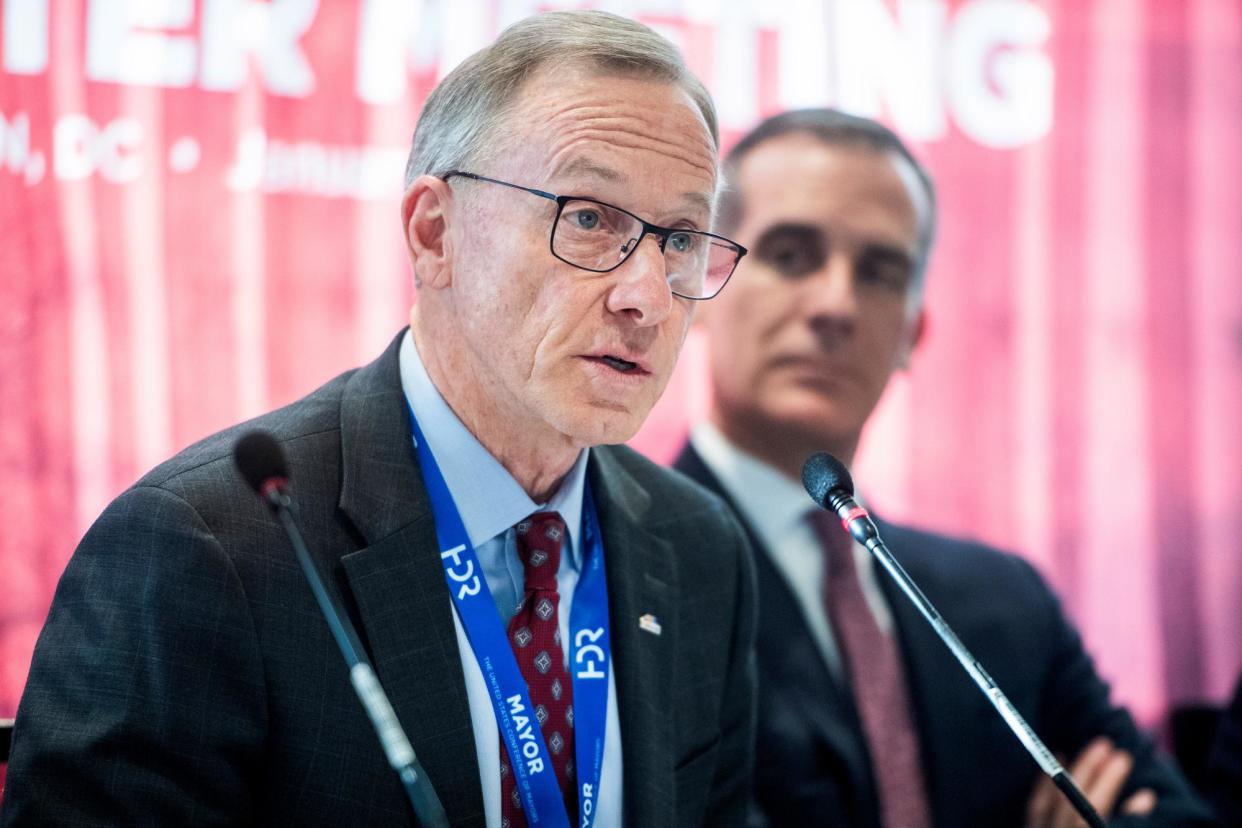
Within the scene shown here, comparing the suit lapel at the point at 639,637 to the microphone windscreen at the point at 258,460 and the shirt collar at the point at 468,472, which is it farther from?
the microphone windscreen at the point at 258,460

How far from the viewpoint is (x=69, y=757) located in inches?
51.6

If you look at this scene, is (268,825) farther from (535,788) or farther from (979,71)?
(979,71)

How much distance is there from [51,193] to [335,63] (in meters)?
0.73

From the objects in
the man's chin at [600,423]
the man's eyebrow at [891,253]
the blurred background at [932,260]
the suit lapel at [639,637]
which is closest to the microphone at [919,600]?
the man's chin at [600,423]

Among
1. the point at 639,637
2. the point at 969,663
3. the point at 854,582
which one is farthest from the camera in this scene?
the point at 854,582

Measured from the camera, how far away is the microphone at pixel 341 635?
1.12 m

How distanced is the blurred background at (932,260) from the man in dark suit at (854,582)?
0.90 meters

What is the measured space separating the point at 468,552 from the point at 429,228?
0.44 metres

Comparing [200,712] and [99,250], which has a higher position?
[99,250]

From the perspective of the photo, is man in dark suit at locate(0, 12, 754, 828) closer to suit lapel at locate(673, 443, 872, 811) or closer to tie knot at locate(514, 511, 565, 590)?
tie knot at locate(514, 511, 565, 590)

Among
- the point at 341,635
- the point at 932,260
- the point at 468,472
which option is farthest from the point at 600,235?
the point at 932,260

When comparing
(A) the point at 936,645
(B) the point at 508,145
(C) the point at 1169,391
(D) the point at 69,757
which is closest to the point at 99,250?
(B) the point at 508,145

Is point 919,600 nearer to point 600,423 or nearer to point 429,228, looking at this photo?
point 600,423

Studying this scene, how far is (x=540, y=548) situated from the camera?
1.68 m
